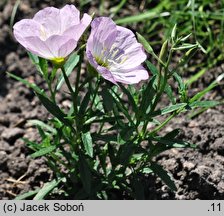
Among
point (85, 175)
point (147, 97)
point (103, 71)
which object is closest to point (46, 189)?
point (85, 175)

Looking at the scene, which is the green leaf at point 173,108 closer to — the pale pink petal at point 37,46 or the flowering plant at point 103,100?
the flowering plant at point 103,100

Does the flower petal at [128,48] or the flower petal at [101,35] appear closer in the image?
the flower petal at [101,35]

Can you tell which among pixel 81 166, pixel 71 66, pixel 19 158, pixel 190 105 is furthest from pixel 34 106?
pixel 190 105

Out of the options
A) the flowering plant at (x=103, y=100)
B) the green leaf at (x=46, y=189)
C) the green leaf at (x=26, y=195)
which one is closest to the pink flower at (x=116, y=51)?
the flowering plant at (x=103, y=100)

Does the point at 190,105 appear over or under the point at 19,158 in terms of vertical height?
over

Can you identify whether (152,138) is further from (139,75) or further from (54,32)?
(54,32)

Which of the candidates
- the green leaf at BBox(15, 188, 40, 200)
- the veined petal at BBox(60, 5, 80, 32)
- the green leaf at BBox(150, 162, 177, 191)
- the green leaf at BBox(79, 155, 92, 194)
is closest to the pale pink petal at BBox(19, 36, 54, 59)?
the veined petal at BBox(60, 5, 80, 32)
